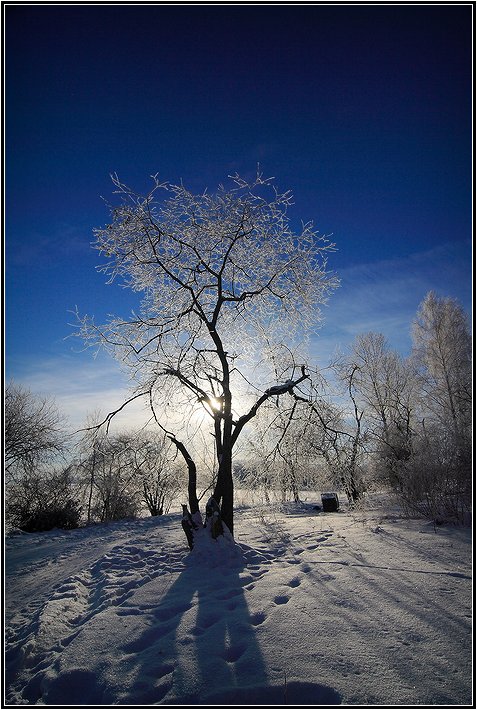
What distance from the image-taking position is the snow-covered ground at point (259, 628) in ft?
7.82

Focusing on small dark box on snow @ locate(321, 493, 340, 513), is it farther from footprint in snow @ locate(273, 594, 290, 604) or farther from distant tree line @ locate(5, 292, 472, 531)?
footprint in snow @ locate(273, 594, 290, 604)

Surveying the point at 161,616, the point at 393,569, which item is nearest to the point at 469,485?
the point at 393,569

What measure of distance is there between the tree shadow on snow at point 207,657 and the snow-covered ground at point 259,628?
0.04ft

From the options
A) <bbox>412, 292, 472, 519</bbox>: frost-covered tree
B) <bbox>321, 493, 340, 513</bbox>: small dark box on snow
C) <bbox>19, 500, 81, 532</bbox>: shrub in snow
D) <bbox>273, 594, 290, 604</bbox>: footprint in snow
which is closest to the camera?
<bbox>273, 594, 290, 604</bbox>: footprint in snow

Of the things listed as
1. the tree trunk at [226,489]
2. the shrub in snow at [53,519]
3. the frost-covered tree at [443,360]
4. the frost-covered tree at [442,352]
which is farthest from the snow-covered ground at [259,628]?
the frost-covered tree at [442,352]

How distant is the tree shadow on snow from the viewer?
236 cm

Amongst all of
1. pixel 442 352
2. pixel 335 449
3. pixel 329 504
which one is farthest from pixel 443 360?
pixel 335 449

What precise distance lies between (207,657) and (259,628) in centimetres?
59

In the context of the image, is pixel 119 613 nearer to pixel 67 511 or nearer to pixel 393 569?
pixel 393 569

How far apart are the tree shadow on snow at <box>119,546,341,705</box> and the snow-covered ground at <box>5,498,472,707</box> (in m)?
0.01

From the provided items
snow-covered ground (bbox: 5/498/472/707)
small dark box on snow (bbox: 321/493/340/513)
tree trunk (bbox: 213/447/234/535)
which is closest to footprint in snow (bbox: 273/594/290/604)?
snow-covered ground (bbox: 5/498/472/707)

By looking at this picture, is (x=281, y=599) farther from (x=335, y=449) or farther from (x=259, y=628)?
(x=335, y=449)

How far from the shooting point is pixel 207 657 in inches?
112

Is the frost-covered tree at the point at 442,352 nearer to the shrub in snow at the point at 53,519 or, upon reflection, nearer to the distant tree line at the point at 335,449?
the distant tree line at the point at 335,449
